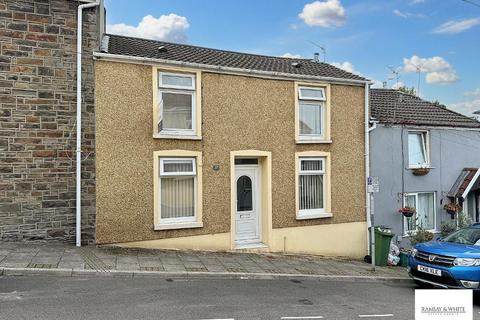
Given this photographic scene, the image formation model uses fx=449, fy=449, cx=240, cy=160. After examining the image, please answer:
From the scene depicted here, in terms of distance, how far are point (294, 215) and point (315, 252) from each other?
54.3 inches

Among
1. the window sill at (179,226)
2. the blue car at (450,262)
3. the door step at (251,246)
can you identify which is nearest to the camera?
the blue car at (450,262)

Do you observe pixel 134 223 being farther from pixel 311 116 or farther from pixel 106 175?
pixel 311 116

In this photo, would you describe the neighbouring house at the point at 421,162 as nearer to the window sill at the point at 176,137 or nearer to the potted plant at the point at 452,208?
the potted plant at the point at 452,208

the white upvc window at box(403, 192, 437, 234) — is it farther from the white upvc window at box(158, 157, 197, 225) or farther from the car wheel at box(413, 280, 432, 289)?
the white upvc window at box(158, 157, 197, 225)

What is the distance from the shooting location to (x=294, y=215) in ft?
42.7

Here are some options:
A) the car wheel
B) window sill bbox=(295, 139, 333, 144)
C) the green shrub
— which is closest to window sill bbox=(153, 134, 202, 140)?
window sill bbox=(295, 139, 333, 144)

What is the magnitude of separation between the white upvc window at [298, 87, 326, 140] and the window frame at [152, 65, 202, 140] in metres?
3.28

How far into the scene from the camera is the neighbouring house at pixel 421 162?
1497 centimetres

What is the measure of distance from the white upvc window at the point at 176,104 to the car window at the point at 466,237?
6837 mm

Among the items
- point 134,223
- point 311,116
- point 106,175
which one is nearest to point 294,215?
point 311,116

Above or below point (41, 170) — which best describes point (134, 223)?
below

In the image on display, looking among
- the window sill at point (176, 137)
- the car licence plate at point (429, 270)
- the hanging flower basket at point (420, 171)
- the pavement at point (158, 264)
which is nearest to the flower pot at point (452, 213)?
the hanging flower basket at point (420, 171)

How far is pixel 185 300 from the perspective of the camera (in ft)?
23.5

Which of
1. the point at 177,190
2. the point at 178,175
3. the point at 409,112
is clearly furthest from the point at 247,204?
the point at 409,112
